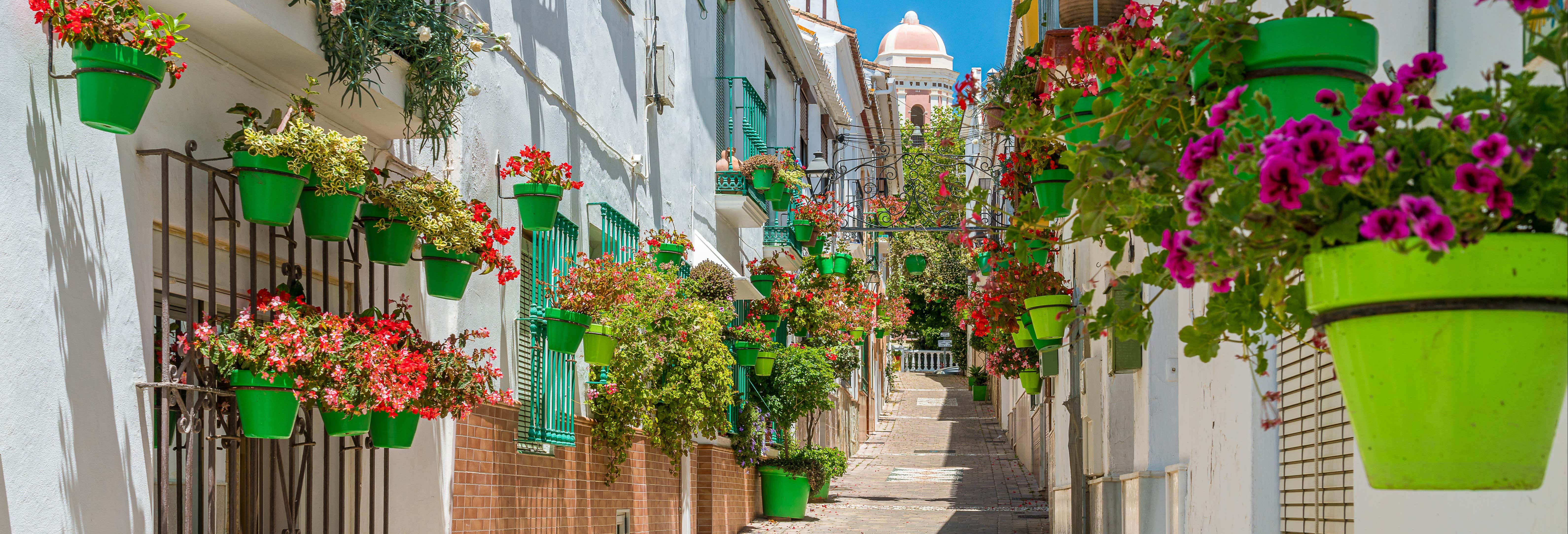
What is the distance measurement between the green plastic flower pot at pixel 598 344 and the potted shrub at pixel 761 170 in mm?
7367

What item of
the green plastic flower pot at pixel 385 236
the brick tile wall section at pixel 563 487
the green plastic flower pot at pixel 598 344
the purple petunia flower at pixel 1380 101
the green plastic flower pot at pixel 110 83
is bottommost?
the brick tile wall section at pixel 563 487

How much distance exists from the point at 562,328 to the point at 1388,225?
7278mm

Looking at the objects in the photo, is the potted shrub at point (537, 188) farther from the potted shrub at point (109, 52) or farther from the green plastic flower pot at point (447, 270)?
the potted shrub at point (109, 52)

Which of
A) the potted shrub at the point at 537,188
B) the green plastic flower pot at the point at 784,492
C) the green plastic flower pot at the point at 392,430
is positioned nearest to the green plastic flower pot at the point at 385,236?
the green plastic flower pot at the point at 392,430

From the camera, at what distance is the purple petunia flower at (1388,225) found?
1.66m

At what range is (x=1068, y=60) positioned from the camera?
579cm

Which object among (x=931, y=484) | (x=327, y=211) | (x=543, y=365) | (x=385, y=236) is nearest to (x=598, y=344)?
(x=543, y=365)

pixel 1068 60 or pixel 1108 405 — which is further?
pixel 1108 405

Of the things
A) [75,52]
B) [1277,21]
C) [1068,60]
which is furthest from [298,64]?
[1277,21]

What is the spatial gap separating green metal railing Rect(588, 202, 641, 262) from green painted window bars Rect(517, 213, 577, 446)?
0.77 meters

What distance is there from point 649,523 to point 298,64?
291 inches

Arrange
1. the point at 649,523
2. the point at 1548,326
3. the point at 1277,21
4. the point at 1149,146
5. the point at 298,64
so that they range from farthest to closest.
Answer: the point at 649,523 < the point at 298,64 < the point at 1277,21 < the point at 1149,146 < the point at 1548,326

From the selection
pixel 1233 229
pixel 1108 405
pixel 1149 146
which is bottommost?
pixel 1108 405

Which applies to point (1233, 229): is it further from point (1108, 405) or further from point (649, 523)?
point (649, 523)
